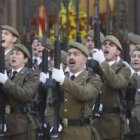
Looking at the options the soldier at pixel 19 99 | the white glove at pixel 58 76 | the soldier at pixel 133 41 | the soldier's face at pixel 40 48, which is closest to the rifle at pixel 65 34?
the soldier's face at pixel 40 48

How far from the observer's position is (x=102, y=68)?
9344 mm

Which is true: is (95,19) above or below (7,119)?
above

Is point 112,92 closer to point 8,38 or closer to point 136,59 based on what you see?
point 136,59

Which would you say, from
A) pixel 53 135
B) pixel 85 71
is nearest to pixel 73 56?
pixel 85 71

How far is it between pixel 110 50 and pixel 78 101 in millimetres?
1080

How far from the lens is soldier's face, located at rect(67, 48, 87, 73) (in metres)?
9.09

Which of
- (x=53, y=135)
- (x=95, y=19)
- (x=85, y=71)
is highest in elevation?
(x=95, y=19)

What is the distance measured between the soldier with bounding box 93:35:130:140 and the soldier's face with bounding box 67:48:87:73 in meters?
0.42

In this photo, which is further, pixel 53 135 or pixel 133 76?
pixel 133 76

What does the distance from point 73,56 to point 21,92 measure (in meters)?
0.67

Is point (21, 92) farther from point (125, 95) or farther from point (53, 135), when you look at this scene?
point (125, 95)

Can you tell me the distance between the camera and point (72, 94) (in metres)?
8.92

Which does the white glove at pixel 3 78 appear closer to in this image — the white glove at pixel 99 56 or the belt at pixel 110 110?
the white glove at pixel 99 56

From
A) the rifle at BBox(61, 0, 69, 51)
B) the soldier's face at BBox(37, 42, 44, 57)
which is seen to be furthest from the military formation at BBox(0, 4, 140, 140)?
the rifle at BBox(61, 0, 69, 51)
